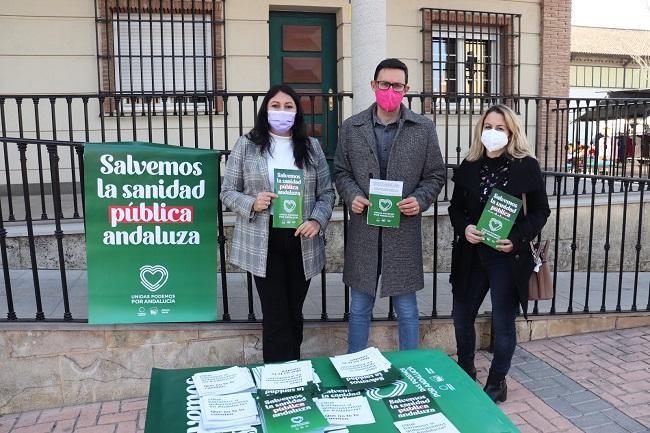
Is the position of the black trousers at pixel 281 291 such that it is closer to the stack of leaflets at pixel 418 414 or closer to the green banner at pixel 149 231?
the green banner at pixel 149 231

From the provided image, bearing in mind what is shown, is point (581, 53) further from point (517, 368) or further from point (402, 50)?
point (517, 368)

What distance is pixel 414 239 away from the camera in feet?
10.3

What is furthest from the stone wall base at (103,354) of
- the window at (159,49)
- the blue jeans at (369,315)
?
the window at (159,49)

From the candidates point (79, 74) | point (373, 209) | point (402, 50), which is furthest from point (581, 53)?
point (373, 209)

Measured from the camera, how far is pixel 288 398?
1803 mm

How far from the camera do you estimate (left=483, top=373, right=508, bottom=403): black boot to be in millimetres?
3316

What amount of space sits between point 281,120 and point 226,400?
1.57 meters

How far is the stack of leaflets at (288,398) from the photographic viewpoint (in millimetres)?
1651

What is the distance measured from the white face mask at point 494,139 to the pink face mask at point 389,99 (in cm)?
53

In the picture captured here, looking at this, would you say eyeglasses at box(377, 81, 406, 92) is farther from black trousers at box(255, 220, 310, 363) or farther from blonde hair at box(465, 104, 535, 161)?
black trousers at box(255, 220, 310, 363)

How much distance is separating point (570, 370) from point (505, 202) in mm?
1582

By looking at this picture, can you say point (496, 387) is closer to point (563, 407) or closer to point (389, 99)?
point (563, 407)

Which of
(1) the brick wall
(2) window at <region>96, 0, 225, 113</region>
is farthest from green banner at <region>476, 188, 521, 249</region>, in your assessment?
(1) the brick wall

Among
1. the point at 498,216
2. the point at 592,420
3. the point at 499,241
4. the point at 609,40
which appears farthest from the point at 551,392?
the point at 609,40
